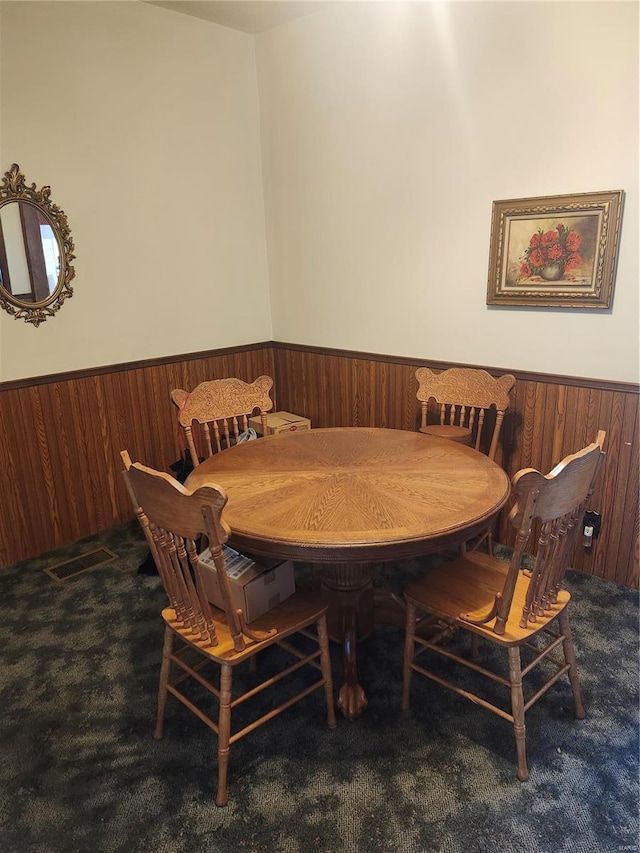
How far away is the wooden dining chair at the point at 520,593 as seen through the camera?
1482mm

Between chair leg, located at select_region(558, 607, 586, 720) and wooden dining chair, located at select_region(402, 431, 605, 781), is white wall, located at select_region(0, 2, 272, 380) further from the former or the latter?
chair leg, located at select_region(558, 607, 586, 720)

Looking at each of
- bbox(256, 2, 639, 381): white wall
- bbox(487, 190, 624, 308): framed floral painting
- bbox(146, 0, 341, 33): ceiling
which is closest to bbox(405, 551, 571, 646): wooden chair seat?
bbox(256, 2, 639, 381): white wall

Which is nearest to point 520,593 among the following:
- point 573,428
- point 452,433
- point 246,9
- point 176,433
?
point 452,433

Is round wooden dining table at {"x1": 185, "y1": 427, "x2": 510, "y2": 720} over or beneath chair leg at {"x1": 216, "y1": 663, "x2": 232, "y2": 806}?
over

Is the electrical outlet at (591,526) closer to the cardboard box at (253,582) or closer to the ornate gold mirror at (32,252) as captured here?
the cardboard box at (253,582)

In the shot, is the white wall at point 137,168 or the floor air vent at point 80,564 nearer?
the white wall at point 137,168

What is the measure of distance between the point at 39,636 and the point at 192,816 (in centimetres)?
118

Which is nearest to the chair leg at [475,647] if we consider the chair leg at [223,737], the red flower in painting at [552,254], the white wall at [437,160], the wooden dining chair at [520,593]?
the wooden dining chair at [520,593]

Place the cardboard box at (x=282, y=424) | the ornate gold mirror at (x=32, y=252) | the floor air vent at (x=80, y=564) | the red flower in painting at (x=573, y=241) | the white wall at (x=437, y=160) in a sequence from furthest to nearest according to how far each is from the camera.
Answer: the cardboard box at (x=282, y=424)
the floor air vent at (x=80, y=564)
the ornate gold mirror at (x=32, y=252)
the red flower in painting at (x=573, y=241)
the white wall at (x=437, y=160)

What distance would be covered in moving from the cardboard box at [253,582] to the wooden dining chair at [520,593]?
0.43 m

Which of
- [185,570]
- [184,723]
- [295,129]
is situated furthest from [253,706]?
[295,129]

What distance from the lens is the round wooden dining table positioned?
162cm

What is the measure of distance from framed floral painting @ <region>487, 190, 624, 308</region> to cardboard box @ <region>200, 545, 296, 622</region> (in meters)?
1.72

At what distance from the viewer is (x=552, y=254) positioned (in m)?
2.58
